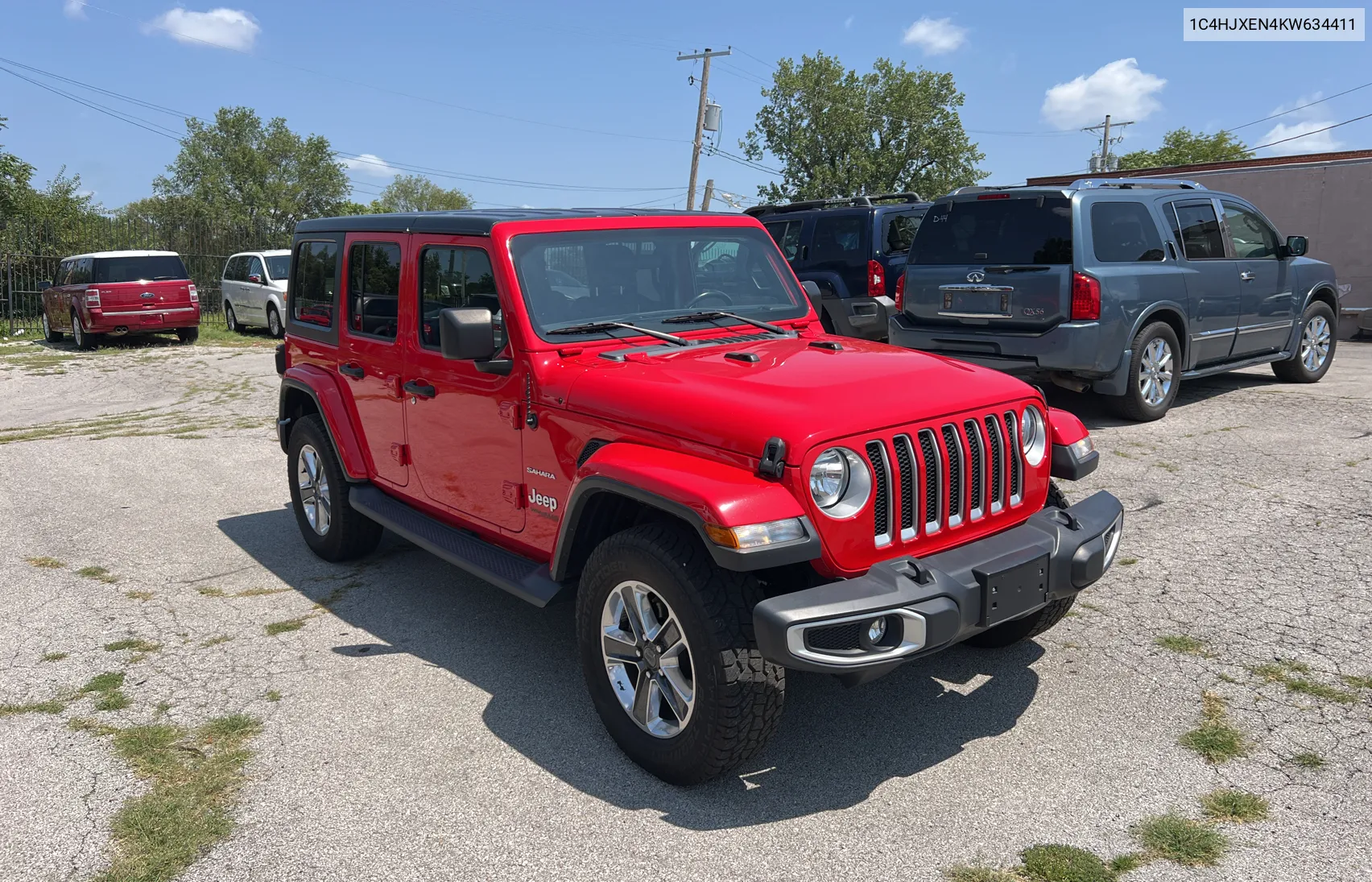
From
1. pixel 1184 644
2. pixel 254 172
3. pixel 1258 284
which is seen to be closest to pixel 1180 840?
pixel 1184 644

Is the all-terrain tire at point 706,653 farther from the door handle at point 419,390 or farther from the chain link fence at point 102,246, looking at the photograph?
the chain link fence at point 102,246

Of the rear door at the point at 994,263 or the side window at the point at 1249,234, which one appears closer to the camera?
the rear door at the point at 994,263

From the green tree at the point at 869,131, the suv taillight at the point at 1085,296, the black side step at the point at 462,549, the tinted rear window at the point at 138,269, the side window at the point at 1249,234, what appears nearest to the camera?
the black side step at the point at 462,549

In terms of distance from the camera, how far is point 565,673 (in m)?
4.39

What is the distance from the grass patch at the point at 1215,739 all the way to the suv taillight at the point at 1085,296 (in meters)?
4.82

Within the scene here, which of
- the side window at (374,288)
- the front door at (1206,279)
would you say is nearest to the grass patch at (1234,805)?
the side window at (374,288)

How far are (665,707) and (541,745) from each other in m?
0.52

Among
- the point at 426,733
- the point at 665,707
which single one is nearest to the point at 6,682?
the point at 426,733

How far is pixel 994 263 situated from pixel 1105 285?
93 centimetres

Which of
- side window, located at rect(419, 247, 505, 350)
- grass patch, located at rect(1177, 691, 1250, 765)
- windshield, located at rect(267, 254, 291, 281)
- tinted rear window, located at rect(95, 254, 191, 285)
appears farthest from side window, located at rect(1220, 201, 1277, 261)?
tinted rear window, located at rect(95, 254, 191, 285)

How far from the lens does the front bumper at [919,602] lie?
9.94 feet

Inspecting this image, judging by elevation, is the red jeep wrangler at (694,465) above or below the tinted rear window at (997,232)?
below

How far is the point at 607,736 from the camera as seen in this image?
12.6 ft

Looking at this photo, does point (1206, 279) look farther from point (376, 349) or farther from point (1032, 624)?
point (376, 349)
